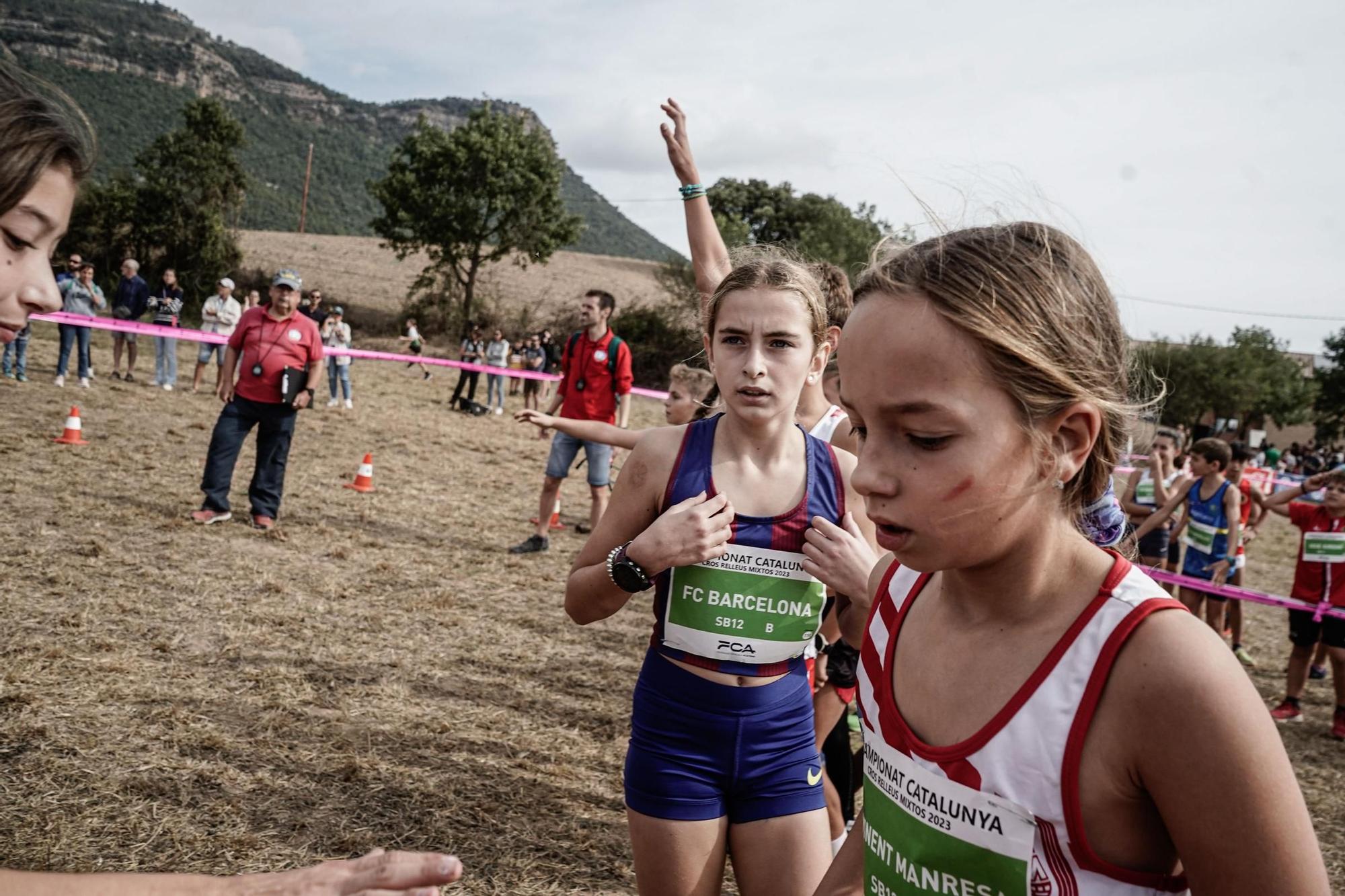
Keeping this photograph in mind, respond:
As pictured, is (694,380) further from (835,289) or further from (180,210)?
(180,210)

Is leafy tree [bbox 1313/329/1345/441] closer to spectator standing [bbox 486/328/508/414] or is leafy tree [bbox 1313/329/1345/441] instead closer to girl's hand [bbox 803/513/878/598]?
spectator standing [bbox 486/328/508/414]

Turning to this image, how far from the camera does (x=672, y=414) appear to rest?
20.5 ft

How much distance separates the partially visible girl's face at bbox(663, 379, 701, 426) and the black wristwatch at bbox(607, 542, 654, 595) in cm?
343

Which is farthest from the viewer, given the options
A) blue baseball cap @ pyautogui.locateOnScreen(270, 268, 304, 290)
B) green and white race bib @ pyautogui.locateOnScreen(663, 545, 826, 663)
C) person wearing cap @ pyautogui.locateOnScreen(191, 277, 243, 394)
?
person wearing cap @ pyautogui.locateOnScreen(191, 277, 243, 394)

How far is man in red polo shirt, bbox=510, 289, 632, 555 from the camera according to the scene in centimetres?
907

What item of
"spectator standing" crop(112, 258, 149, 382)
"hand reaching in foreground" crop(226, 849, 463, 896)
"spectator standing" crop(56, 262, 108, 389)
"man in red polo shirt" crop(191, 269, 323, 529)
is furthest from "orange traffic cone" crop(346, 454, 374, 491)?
"hand reaching in foreground" crop(226, 849, 463, 896)

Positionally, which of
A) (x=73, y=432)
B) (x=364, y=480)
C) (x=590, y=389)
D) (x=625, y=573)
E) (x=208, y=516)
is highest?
(x=590, y=389)

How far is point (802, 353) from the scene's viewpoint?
2.74m

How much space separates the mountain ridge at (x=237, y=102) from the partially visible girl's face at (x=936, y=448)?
98339mm

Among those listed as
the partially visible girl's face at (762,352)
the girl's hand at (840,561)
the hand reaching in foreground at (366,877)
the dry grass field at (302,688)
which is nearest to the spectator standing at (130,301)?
the dry grass field at (302,688)

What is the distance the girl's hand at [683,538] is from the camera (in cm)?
234

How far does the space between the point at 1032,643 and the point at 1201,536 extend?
28.1 ft

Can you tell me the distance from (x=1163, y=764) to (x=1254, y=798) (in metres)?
Answer: 0.10

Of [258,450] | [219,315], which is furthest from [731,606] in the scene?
[219,315]
